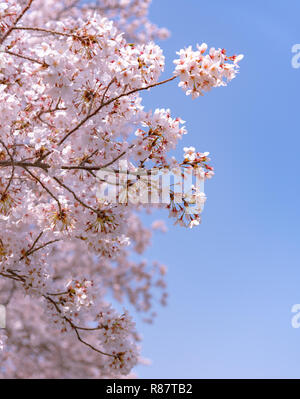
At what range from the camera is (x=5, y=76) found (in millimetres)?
5125

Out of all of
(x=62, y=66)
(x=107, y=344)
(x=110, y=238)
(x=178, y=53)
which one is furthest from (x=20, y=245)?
(x=178, y=53)

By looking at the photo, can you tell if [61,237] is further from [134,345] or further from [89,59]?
[89,59]

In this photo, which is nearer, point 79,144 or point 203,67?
point 203,67

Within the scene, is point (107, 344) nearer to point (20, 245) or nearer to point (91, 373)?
point (20, 245)

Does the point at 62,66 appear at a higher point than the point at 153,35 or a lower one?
lower

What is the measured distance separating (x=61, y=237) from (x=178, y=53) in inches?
94.6

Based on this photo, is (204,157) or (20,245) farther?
(20,245)

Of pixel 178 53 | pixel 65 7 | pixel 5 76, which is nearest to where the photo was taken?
pixel 178 53

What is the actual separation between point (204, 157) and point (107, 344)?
107 inches

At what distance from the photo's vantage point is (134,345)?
5.51 meters

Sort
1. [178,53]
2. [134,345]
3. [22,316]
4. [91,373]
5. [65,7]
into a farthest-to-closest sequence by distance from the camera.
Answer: [22,316], [91,373], [65,7], [134,345], [178,53]
